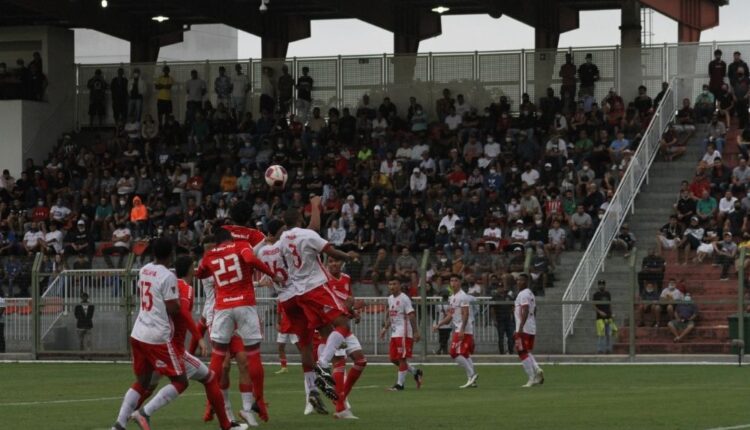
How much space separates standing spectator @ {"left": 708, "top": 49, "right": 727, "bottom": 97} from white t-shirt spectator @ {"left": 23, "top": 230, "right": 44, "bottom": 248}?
62.7 feet

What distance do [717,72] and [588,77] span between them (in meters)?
4.09

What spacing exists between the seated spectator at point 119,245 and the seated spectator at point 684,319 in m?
13.1

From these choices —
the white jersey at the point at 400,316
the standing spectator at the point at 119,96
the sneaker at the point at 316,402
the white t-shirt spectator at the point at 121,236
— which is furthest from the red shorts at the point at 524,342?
the standing spectator at the point at 119,96

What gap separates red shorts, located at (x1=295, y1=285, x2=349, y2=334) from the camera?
17.9 m

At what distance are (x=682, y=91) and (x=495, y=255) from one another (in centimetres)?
1278

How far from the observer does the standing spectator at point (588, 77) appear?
4628 centimetres

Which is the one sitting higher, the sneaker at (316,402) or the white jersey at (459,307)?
the white jersey at (459,307)

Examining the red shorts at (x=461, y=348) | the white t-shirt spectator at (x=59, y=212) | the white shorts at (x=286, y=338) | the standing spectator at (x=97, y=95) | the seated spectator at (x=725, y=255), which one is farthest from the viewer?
the standing spectator at (x=97, y=95)

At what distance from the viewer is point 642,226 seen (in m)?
39.9

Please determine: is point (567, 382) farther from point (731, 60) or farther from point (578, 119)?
point (731, 60)

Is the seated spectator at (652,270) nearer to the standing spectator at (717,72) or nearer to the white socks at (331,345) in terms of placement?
the standing spectator at (717,72)

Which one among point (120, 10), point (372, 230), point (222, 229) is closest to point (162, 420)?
point (222, 229)

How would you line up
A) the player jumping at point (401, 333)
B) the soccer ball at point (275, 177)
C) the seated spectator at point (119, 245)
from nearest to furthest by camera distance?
the soccer ball at point (275, 177) → the player jumping at point (401, 333) → the seated spectator at point (119, 245)

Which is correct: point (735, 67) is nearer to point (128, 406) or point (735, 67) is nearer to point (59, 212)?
point (59, 212)
